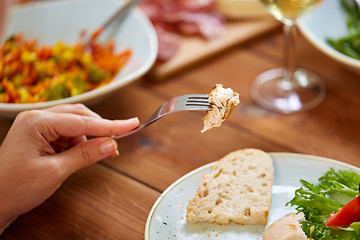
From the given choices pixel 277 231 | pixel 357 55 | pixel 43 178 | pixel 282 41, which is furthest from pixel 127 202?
pixel 282 41

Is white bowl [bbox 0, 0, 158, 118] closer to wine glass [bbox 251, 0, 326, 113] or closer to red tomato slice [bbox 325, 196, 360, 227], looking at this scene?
wine glass [bbox 251, 0, 326, 113]

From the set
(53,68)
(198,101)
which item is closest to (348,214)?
(198,101)

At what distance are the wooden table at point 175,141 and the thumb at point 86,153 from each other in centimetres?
15

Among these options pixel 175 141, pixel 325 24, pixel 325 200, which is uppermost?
pixel 325 24

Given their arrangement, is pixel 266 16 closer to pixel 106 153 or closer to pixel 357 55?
pixel 357 55

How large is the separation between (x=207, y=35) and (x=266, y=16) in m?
0.32

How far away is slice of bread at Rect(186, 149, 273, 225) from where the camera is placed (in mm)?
1214

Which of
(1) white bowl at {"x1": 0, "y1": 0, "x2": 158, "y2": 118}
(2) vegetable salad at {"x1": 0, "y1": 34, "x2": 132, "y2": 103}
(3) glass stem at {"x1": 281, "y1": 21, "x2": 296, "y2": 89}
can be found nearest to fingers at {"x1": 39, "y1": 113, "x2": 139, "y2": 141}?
(2) vegetable salad at {"x1": 0, "y1": 34, "x2": 132, "y2": 103}

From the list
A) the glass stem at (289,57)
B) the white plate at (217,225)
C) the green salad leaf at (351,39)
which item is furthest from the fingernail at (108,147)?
the green salad leaf at (351,39)

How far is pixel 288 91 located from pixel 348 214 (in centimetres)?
86

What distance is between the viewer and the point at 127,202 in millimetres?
1436

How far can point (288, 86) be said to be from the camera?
75.4 inches

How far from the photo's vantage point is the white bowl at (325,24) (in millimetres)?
1863

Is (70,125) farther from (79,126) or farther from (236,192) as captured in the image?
(236,192)
